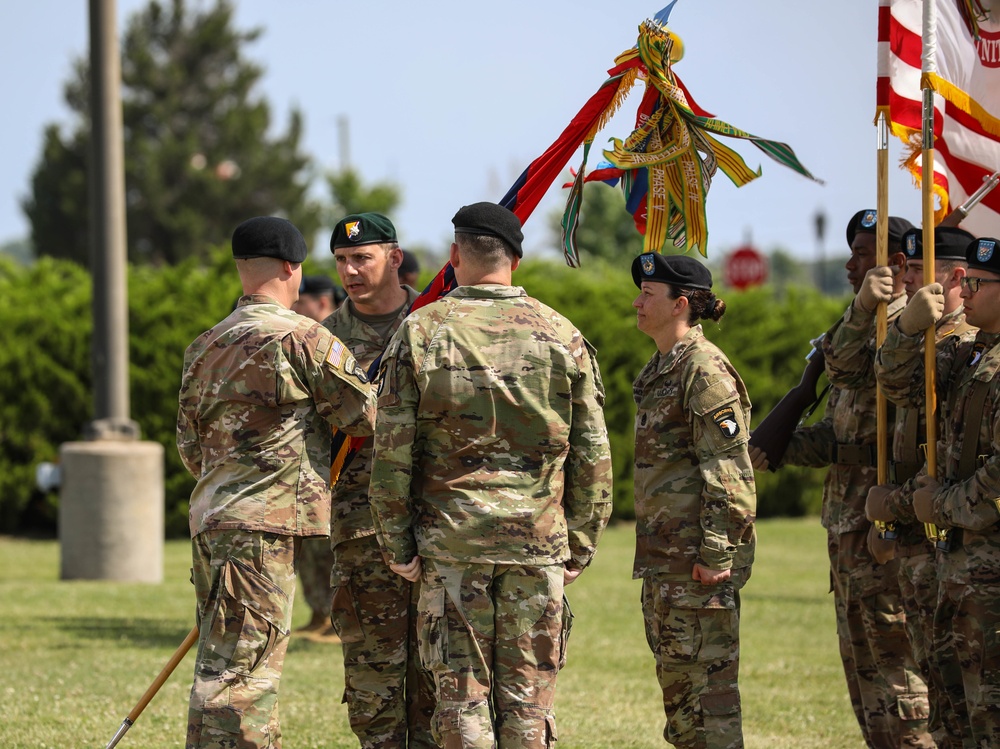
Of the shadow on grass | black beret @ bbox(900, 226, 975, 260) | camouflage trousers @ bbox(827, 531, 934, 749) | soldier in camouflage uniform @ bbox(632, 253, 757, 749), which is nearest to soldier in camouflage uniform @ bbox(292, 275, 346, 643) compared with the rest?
the shadow on grass

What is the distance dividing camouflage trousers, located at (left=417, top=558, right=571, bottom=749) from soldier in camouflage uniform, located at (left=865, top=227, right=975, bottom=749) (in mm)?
1730

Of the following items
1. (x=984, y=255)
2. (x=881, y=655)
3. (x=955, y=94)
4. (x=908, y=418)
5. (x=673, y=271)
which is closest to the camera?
(x=984, y=255)

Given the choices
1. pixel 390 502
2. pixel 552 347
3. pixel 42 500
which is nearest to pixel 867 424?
pixel 552 347

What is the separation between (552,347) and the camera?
5195 mm

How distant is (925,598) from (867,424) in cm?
103

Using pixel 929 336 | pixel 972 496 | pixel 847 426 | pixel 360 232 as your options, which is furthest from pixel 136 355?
pixel 972 496

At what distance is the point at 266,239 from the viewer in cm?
571

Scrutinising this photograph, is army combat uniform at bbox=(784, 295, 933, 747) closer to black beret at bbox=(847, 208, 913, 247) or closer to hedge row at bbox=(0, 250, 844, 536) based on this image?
black beret at bbox=(847, 208, 913, 247)

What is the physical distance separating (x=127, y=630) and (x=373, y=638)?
17.1ft

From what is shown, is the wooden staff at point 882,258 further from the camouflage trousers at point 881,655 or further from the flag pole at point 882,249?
the camouflage trousers at point 881,655

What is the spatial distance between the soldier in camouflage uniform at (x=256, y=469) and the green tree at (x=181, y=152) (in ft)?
136

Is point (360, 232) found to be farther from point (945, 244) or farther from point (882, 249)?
point (945, 244)

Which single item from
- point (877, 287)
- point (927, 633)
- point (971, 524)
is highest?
point (877, 287)

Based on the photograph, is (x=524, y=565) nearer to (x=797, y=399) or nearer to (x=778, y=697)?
(x=797, y=399)
